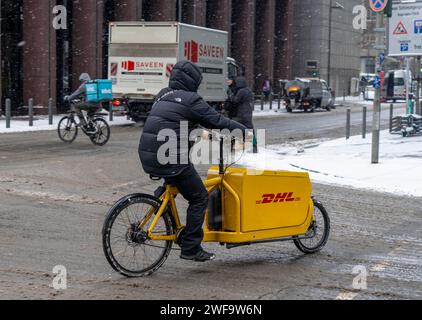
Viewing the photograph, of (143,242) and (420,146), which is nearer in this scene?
(143,242)

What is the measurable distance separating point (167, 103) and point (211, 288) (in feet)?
5.44

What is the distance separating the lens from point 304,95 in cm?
4291

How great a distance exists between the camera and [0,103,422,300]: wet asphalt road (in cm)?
611

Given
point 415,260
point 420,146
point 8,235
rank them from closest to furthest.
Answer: point 415,260, point 8,235, point 420,146

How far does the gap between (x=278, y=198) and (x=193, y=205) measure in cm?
103

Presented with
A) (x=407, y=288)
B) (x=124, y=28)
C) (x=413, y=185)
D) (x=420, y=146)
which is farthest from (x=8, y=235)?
(x=124, y=28)

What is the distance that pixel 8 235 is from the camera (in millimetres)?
8078

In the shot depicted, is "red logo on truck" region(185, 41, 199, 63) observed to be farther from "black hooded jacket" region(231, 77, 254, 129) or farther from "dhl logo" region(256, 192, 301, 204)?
"dhl logo" region(256, 192, 301, 204)

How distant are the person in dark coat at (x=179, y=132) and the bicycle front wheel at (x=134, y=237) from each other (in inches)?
9.1

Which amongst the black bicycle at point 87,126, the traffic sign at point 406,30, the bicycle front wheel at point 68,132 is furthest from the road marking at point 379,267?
the traffic sign at point 406,30

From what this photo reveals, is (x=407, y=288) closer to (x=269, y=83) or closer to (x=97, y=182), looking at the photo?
(x=97, y=182)

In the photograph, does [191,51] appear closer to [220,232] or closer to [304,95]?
[304,95]

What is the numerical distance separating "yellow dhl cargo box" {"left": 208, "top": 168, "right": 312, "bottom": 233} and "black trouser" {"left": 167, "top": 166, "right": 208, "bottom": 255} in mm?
370

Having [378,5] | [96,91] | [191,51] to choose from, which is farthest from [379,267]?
[191,51]
